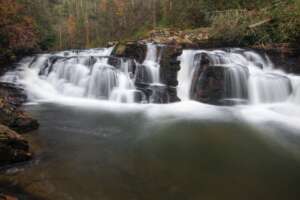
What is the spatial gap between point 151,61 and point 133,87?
1637 mm

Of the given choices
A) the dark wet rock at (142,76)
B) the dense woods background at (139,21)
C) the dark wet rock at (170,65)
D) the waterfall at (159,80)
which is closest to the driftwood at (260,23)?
the dense woods background at (139,21)

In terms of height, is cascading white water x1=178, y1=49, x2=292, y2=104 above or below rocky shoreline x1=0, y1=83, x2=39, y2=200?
above

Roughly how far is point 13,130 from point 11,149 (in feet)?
4.55

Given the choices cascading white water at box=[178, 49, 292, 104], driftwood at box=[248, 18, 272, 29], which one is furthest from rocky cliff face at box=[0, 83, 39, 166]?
driftwood at box=[248, 18, 272, 29]

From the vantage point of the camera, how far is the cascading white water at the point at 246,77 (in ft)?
33.9

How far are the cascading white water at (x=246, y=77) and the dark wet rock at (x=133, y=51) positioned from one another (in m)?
1.86

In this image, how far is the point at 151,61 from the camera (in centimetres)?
1210

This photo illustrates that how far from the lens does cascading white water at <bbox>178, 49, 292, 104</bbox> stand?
33.9 ft

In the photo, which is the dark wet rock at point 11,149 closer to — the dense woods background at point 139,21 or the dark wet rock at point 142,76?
the dark wet rock at point 142,76

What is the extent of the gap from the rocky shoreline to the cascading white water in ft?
21.2

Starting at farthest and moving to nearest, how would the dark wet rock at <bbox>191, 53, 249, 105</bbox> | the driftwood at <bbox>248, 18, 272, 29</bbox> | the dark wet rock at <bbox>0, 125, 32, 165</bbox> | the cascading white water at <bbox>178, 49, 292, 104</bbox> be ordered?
1. the driftwood at <bbox>248, 18, 272, 29</bbox>
2. the dark wet rock at <bbox>191, 53, 249, 105</bbox>
3. the cascading white water at <bbox>178, 49, 292, 104</bbox>
4. the dark wet rock at <bbox>0, 125, 32, 165</bbox>

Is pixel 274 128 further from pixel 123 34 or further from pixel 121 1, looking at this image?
pixel 121 1

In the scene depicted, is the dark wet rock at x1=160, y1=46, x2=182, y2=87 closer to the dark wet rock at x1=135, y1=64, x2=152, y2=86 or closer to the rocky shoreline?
the dark wet rock at x1=135, y1=64, x2=152, y2=86

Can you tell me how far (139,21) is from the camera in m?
40.1
